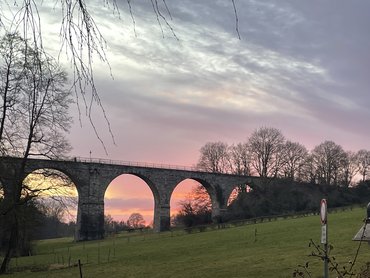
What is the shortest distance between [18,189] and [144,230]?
41.2 metres

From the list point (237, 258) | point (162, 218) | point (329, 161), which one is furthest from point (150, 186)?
point (237, 258)

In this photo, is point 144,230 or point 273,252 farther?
point 144,230

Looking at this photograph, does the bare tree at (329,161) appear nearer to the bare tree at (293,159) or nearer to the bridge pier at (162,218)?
the bare tree at (293,159)

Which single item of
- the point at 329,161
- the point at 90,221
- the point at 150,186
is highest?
the point at 329,161

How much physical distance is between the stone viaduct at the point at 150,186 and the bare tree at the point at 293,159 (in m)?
5.23

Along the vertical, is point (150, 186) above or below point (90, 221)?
above

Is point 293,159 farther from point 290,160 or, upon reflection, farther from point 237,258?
point 237,258

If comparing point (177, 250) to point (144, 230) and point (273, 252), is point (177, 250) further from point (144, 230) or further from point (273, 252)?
point (144, 230)

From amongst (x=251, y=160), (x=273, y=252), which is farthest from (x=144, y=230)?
(x=273, y=252)

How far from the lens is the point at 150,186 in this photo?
61.2 meters

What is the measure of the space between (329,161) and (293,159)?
685cm

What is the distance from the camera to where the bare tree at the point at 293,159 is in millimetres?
66750

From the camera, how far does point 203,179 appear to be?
64.6 m

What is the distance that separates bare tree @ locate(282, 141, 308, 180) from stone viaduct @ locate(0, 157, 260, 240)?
523cm
